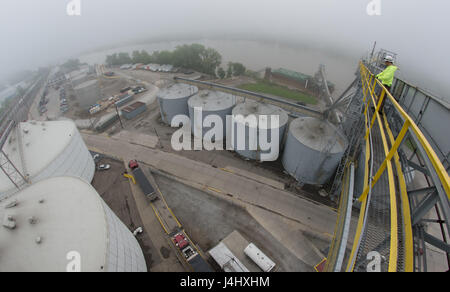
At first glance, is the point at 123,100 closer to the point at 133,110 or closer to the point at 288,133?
the point at 133,110

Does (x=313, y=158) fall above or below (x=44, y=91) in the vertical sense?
above

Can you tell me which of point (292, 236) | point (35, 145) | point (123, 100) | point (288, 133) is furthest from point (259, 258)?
point (123, 100)

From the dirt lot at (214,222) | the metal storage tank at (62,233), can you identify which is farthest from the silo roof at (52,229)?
the dirt lot at (214,222)

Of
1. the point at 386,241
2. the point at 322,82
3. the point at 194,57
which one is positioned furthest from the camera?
the point at 194,57

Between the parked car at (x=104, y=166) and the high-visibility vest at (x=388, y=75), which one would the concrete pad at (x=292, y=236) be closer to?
the high-visibility vest at (x=388, y=75)

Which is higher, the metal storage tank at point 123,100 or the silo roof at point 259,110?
the silo roof at point 259,110
